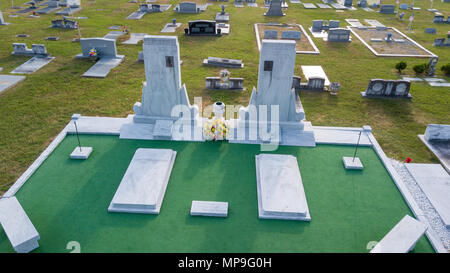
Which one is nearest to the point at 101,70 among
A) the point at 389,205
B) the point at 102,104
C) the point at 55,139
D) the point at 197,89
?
the point at 102,104

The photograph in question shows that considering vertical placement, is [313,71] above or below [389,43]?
below

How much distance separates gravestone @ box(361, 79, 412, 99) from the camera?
50.2 ft

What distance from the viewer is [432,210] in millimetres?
9188

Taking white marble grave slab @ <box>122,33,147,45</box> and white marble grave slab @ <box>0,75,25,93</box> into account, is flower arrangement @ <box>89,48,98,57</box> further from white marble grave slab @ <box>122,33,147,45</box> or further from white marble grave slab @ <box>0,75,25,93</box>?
white marble grave slab @ <box>0,75,25,93</box>

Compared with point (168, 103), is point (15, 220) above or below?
below

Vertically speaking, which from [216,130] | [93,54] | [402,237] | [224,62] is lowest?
[402,237]

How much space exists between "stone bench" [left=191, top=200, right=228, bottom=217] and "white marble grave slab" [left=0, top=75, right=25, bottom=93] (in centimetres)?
1247

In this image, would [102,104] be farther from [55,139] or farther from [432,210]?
[432,210]

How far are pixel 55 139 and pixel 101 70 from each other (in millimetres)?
7052

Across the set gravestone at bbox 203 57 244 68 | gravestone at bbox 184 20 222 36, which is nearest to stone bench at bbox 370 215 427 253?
gravestone at bbox 203 57 244 68

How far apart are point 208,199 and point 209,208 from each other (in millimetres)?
539

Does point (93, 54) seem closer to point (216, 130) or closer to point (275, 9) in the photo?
point (216, 130)

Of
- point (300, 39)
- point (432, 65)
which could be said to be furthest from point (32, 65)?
point (432, 65)

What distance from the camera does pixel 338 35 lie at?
2283cm
